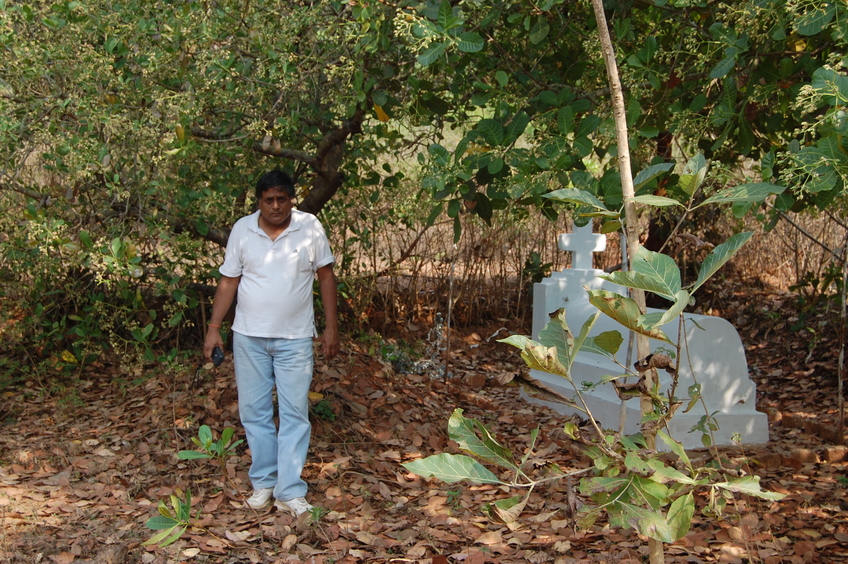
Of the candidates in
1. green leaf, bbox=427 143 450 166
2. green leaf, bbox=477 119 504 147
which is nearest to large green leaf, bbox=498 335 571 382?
green leaf, bbox=427 143 450 166

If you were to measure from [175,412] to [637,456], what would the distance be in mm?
4255

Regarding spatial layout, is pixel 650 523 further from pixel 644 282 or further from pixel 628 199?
pixel 628 199

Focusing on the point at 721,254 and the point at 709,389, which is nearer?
the point at 721,254

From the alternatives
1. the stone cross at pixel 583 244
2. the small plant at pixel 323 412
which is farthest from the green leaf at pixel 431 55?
the stone cross at pixel 583 244

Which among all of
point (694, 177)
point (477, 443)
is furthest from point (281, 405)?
point (694, 177)

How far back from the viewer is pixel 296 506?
4.08 m

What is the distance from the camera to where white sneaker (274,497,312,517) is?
407 cm

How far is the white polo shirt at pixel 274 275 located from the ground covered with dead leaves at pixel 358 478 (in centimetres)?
96

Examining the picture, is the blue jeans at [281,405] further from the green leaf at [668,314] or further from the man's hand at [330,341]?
the green leaf at [668,314]

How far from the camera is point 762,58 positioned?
13.2 feet

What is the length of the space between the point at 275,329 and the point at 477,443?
8.48 feet

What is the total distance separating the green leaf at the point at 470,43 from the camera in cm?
355

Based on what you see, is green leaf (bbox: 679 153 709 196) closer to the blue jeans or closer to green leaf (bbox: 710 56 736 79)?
green leaf (bbox: 710 56 736 79)

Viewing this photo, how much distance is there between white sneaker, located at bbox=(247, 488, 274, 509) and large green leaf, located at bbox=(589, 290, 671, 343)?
304cm
